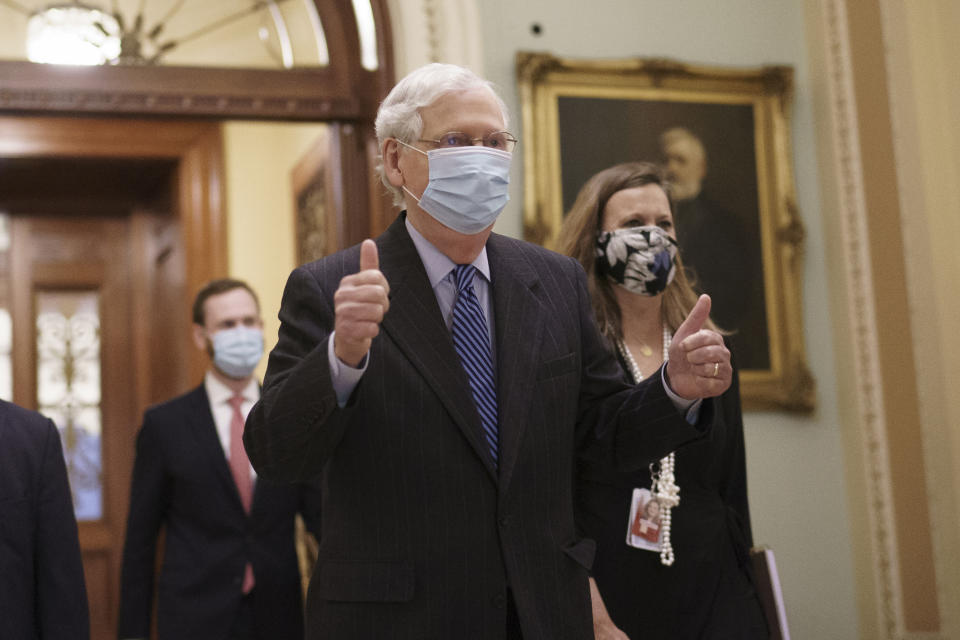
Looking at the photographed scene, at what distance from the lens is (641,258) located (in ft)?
11.1

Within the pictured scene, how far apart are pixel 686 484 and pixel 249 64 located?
3234 millimetres

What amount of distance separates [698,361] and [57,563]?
1.76 m

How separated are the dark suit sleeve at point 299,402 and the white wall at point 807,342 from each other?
3.11 m

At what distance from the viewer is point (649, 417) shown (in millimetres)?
2383

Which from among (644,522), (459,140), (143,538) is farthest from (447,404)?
(143,538)

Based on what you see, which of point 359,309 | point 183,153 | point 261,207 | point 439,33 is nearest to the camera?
point 359,309

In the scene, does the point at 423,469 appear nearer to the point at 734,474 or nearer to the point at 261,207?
the point at 734,474

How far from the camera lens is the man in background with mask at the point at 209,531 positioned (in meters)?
4.25

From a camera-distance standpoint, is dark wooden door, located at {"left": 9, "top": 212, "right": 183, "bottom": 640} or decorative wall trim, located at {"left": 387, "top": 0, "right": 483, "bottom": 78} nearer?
decorative wall trim, located at {"left": 387, "top": 0, "right": 483, "bottom": 78}

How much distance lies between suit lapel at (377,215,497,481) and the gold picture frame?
9.96 feet

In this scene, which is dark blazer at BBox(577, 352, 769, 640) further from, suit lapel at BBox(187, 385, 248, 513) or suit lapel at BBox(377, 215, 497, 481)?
suit lapel at BBox(187, 385, 248, 513)

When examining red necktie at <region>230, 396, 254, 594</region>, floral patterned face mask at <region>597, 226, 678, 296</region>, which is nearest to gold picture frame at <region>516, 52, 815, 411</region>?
red necktie at <region>230, 396, 254, 594</region>

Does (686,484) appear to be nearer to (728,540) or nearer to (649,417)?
(728,540)

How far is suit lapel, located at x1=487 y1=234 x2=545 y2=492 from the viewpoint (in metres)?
2.21
